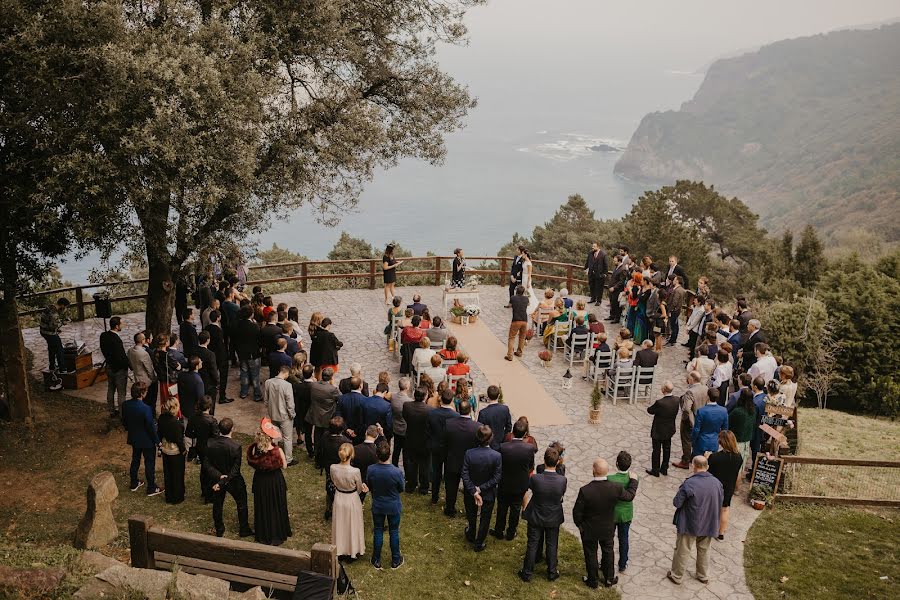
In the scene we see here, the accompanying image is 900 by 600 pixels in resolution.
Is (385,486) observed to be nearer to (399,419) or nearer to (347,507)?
(347,507)

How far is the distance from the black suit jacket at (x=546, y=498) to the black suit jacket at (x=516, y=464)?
458 millimetres

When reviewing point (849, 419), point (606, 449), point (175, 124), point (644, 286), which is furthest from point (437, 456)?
A: point (849, 419)

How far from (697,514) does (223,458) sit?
559 cm

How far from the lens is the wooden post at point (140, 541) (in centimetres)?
689

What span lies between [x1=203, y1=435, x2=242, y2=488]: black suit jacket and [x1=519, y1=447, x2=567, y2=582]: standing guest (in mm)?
3511

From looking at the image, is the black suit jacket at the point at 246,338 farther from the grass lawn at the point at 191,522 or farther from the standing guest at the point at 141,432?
the standing guest at the point at 141,432

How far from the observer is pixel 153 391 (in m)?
11.0

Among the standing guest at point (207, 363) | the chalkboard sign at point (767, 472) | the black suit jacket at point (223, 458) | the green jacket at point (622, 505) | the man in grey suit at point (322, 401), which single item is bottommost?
the chalkboard sign at point (767, 472)

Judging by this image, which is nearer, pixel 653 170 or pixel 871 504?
pixel 871 504

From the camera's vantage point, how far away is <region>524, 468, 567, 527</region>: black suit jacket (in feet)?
25.7

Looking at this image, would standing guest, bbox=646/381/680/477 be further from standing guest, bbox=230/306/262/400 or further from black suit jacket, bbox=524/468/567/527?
standing guest, bbox=230/306/262/400

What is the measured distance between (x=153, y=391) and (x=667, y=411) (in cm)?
783

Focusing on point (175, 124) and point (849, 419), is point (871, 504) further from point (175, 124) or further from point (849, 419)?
point (175, 124)

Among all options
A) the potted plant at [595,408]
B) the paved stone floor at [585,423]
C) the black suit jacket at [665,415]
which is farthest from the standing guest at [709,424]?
the potted plant at [595,408]
